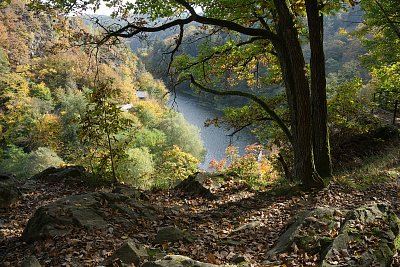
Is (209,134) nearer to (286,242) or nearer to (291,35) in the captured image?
(291,35)

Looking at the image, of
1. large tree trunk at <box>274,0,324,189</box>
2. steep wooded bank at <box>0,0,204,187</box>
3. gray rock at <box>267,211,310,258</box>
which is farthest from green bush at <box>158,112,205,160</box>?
gray rock at <box>267,211,310,258</box>

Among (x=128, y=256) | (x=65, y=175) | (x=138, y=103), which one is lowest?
(x=138, y=103)

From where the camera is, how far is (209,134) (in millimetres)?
57625

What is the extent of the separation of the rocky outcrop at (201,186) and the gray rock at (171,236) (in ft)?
9.61

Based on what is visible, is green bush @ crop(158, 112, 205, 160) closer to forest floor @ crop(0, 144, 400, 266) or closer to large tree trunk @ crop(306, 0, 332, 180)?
forest floor @ crop(0, 144, 400, 266)

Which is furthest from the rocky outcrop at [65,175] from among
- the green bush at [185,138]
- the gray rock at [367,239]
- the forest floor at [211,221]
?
the green bush at [185,138]

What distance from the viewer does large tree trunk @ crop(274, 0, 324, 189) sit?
6.57 metres

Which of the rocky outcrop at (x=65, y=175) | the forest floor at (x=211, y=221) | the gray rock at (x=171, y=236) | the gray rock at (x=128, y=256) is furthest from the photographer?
the rocky outcrop at (x=65, y=175)

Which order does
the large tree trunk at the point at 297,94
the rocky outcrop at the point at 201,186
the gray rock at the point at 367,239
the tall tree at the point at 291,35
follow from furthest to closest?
the rocky outcrop at the point at 201,186 → the large tree trunk at the point at 297,94 → the tall tree at the point at 291,35 → the gray rock at the point at 367,239

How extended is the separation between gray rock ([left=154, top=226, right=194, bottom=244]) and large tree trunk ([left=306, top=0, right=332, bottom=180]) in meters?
4.11

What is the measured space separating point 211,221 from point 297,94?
3.26 meters

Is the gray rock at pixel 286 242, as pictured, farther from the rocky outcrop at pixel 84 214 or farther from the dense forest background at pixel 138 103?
the dense forest background at pixel 138 103

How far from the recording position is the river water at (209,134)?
47.8m

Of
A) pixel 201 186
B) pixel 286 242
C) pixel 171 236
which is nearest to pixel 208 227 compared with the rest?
pixel 171 236
